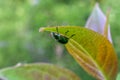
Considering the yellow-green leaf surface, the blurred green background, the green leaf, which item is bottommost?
the green leaf

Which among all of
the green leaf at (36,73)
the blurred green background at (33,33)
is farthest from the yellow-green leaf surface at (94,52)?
the blurred green background at (33,33)

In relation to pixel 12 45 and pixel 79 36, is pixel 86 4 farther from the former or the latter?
pixel 79 36

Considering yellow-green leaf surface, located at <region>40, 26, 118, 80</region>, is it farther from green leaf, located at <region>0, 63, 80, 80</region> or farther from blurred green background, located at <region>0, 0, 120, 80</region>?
blurred green background, located at <region>0, 0, 120, 80</region>

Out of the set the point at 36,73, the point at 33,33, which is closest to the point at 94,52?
the point at 36,73

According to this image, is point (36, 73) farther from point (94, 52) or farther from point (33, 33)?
point (33, 33)

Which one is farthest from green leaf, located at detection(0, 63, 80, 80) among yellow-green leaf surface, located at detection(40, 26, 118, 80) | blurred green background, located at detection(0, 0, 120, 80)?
blurred green background, located at detection(0, 0, 120, 80)

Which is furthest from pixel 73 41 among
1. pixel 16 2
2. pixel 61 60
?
pixel 16 2
